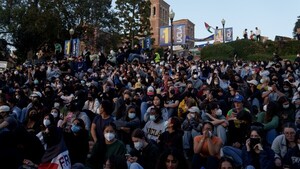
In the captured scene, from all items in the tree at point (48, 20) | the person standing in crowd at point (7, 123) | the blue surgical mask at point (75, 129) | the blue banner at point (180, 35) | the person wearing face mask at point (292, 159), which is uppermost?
the tree at point (48, 20)

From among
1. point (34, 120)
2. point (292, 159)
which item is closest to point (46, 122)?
point (34, 120)

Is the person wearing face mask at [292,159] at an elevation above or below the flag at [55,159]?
below

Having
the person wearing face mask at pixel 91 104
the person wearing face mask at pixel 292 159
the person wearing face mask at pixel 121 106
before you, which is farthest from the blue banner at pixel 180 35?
the person wearing face mask at pixel 292 159

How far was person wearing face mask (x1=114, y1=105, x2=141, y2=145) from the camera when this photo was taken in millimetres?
8922

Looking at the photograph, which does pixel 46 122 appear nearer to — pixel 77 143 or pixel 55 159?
pixel 77 143

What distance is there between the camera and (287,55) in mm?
39094

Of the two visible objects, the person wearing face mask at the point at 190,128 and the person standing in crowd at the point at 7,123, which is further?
the person wearing face mask at the point at 190,128

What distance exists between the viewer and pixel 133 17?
57.2 m

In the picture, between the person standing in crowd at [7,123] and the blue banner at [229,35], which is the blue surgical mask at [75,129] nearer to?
the person standing in crowd at [7,123]

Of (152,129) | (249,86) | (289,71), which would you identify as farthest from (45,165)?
(289,71)

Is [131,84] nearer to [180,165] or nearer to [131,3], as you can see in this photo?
[180,165]

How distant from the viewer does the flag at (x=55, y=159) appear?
6.29m

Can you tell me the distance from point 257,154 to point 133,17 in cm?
5133

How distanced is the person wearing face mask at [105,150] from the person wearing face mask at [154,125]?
1.82 metres
